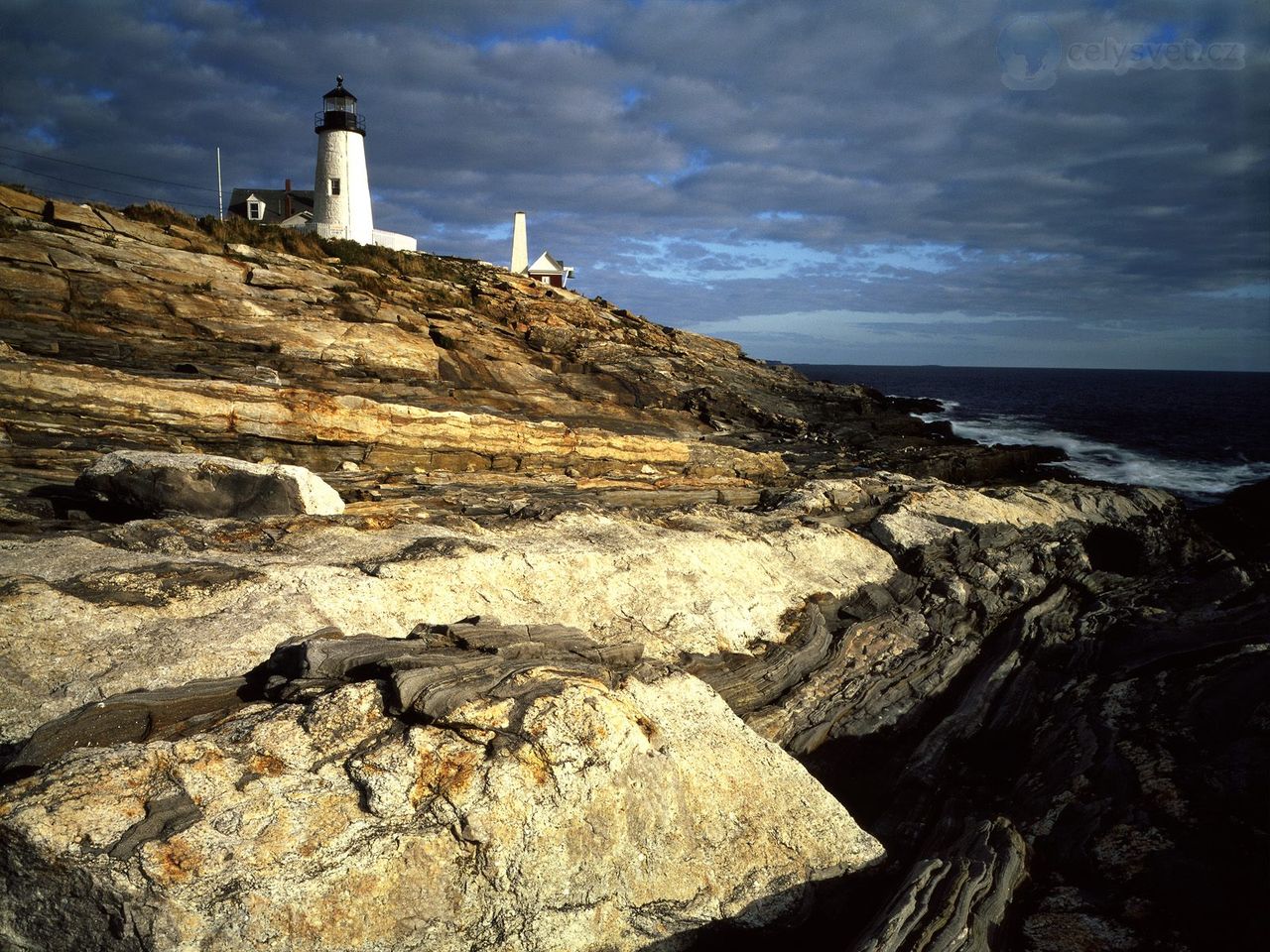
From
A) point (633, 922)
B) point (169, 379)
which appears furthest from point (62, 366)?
point (633, 922)

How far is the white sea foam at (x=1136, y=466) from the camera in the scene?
44812mm

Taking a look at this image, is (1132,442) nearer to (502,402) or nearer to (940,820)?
(502,402)

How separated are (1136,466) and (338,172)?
194 ft

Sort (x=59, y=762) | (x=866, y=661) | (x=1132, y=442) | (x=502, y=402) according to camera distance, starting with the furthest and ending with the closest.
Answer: (x=1132, y=442), (x=502, y=402), (x=866, y=661), (x=59, y=762)

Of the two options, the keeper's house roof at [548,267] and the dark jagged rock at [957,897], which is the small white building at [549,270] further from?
the dark jagged rock at [957,897]

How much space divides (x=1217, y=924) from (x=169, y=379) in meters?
23.5

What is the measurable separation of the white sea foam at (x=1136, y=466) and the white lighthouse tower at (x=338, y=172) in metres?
49.3

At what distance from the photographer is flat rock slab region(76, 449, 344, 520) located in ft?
44.3

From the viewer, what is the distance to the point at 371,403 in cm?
2258

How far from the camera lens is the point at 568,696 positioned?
816 cm

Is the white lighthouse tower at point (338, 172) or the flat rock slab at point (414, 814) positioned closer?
the flat rock slab at point (414, 814)

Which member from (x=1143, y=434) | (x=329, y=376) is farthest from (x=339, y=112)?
(x=1143, y=434)

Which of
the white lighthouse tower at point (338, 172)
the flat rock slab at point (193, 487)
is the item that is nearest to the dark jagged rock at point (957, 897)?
the flat rock slab at point (193, 487)

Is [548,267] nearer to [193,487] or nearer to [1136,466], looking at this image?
[1136,466]
